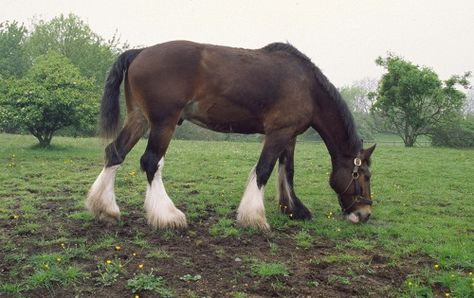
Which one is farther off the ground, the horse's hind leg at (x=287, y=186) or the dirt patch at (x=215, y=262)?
the horse's hind leg at (x=287, y=186)

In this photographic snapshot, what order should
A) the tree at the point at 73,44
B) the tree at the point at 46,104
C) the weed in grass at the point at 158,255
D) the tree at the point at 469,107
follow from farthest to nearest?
the tree at the point at 73,44
the tree at the point at 469,107
the tree at the point at 46,104
the weed in grass at the point at 158,255

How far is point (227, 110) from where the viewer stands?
225 inches

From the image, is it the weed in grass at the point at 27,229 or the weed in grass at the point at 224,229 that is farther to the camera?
the weed in grass at the point at 224,229

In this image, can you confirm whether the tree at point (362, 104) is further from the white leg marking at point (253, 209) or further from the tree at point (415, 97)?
the white leg marking at point (253, 209)

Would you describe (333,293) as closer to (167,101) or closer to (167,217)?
(167,217)

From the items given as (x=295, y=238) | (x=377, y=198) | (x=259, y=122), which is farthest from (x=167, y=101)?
(x=377, y=198)

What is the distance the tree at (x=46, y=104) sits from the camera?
13074mm

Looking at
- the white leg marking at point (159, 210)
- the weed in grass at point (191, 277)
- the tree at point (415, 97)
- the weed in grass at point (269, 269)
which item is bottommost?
the weed in grass at point (191, 277)

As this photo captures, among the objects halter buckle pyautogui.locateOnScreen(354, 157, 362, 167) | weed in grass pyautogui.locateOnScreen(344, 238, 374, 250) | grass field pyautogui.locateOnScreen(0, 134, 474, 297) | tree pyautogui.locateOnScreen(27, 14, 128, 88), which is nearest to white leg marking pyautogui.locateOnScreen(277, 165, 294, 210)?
grass field pyautogui.locateOnScreen(0, 134, 474, 297)

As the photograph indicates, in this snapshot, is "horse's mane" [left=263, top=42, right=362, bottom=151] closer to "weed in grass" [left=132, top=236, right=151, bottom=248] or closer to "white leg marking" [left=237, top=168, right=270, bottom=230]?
"white leg marking" [left=237, top=168, right=270, bottom=230]

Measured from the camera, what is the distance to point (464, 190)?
9445 millimetres

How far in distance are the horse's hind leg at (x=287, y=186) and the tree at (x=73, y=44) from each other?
35.2 meters

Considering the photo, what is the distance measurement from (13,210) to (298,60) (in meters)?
4.61

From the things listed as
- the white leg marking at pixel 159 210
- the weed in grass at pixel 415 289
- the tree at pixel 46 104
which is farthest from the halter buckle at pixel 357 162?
the tree at pixel 46 104
